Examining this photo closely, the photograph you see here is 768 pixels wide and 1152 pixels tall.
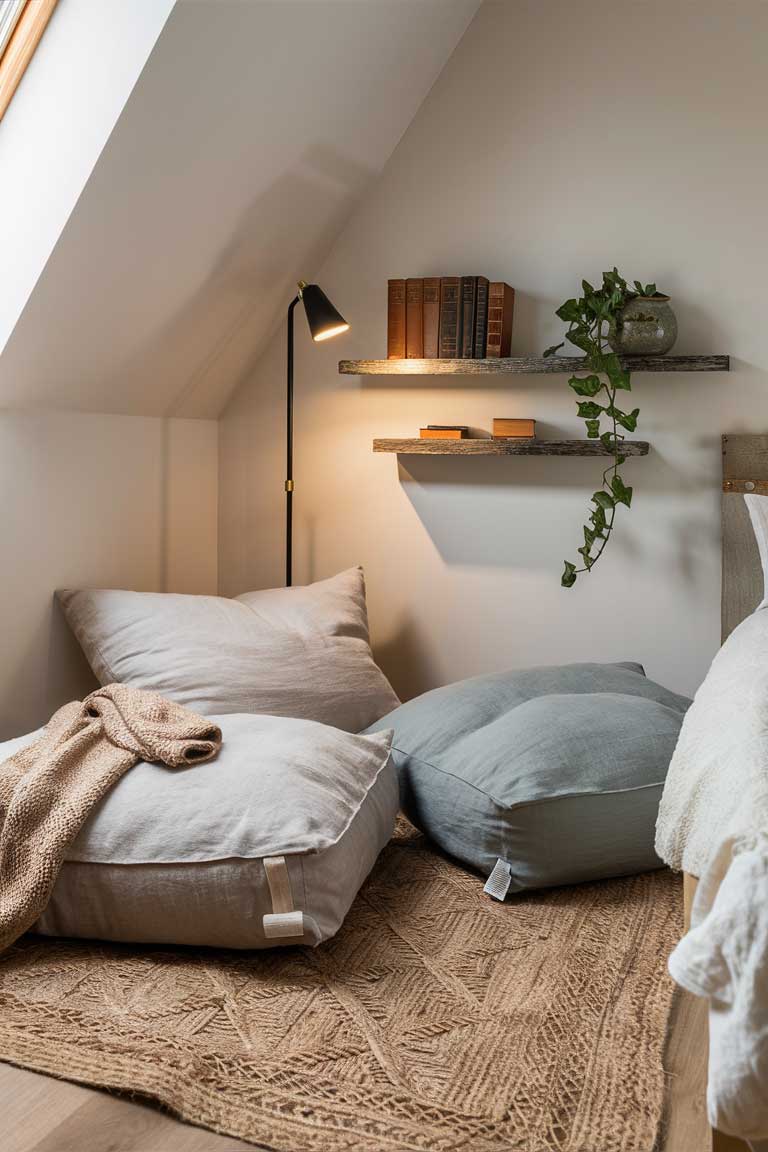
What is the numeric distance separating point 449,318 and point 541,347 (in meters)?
0.28

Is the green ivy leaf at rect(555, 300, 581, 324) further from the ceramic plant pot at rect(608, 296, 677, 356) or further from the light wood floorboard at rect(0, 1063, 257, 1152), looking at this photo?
the light wood floorboard at rect(0, 1063, 257, 1152)

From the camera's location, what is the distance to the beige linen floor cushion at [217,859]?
5.65 feet

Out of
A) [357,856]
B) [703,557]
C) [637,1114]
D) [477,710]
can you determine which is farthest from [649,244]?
[637,1114]

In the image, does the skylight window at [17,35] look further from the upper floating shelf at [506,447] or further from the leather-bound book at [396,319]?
the upper floating shelf at [506,447]

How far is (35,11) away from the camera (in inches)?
87.5

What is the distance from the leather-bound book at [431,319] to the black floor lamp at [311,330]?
0.76ft

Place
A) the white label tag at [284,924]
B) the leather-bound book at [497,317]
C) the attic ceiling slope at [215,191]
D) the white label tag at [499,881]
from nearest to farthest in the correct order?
1. the white label tag at [284,924]
2. the white label tag at [499,881]
3. the attic ceiling slope at [215,191]
4. the leather-bound book at [497,317]

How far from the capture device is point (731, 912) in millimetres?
997

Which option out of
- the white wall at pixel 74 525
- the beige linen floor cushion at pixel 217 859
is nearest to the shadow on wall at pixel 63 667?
the white wall at pixel 74 525

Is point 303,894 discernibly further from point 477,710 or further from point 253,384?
point 253,384

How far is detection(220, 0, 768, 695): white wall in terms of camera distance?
9.27 ft

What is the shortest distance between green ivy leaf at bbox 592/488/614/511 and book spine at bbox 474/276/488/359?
1.64ft

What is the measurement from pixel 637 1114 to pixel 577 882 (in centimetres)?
72

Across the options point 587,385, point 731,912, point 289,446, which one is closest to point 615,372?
point 587,385
